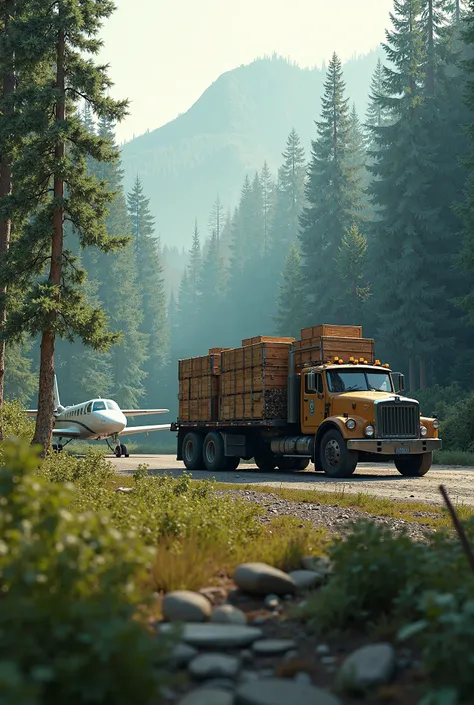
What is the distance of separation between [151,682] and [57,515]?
1046 millimetres

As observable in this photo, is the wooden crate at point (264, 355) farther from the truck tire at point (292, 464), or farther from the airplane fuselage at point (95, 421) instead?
the airplane fuselage at point (95, 421)

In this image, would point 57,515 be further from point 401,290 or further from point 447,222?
point 447,222

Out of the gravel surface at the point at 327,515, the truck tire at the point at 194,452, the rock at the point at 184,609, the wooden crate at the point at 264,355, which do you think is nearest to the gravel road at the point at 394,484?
the gravel surface at the point at 327,515

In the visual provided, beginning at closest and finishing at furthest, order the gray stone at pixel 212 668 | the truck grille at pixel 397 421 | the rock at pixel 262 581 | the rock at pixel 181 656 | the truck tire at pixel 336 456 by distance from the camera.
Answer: the gray stone at pixel 212 668 → the rock at pixel 181 656 → the rock at pixel 262 581 → the truck tire at pixel 336 456 → the truck grille at pixel 397 421

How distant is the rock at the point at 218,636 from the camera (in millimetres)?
4375

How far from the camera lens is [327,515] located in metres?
10.5

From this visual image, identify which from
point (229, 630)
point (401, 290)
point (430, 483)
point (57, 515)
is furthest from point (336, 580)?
point (401, 290)

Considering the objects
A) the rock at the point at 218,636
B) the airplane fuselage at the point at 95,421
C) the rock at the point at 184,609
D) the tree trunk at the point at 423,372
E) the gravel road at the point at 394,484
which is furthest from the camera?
the tree trunk at the point at 423,372

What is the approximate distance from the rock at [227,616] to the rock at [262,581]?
61 cm

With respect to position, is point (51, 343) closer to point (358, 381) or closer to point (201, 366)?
point (201, 366)

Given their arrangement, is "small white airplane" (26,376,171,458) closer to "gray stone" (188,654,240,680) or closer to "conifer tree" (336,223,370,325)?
"conifer tree" (336,223,370,325)

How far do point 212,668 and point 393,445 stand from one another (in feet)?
47.0

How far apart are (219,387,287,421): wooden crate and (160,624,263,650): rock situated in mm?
16156

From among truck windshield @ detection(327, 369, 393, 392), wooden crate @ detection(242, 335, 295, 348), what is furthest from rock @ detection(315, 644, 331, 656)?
wooden crate @ detection(242, 335, 295, 348)
